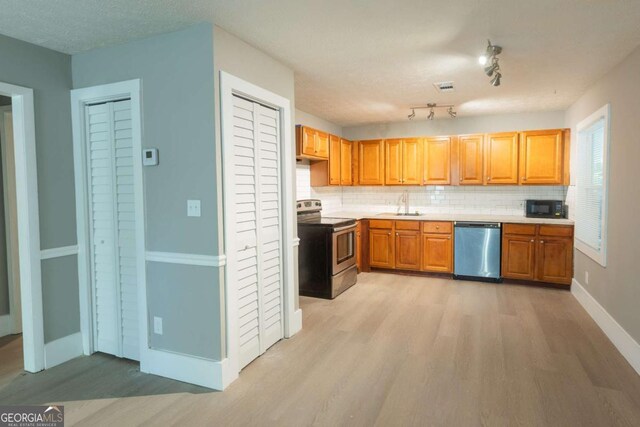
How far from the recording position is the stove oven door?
15.3 feet

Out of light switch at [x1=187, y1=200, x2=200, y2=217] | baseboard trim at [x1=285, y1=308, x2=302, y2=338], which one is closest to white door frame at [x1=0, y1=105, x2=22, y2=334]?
light switch at [x1=187, y1=200, x2=200, y2=217]

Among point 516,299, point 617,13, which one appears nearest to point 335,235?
point 516,299

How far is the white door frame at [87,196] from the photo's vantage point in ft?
9.13

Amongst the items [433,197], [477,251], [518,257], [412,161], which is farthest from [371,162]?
[518,257]

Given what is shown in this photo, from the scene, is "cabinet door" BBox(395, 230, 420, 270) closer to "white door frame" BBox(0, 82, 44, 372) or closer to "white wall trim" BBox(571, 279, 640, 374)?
"white wall trim" BBox(571, 279, 640, 374)

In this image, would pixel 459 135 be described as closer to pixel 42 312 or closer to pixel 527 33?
pixel 527 33

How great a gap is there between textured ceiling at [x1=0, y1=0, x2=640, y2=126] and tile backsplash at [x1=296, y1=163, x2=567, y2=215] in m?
1.99

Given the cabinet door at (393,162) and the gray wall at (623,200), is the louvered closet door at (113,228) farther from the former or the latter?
the cabinet door at (393,162)

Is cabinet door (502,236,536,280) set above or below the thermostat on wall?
below

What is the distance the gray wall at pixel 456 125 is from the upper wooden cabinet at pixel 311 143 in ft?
4.19

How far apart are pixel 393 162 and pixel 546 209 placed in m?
2.24

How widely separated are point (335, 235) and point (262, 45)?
2.38 m
